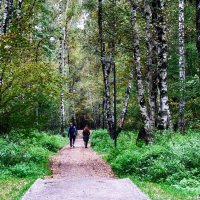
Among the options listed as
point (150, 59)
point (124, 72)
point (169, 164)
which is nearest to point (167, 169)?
point (169, 164)

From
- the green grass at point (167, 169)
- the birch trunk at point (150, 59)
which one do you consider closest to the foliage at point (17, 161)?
the green grass at point (167, 169)

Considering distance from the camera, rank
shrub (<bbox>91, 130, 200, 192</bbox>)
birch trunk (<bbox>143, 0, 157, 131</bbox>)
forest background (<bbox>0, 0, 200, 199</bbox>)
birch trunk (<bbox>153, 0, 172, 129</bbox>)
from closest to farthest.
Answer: shrub (<bbox>91, 130, 200, 192</bbox>), forest background (<bbox>0, 0, 200, 199</bbox>), birch trunk (<bbox>153, 0, 172, 129</bbox>), birch trunk (<bbox>143, 0, 157, 131</bbox>)

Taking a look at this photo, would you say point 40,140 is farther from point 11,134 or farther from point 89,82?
point 89,82

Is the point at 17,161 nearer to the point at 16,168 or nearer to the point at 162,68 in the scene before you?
the point at 16,168

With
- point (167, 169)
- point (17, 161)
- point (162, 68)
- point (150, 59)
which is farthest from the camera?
point (150, 59)

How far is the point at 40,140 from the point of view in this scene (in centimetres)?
3139

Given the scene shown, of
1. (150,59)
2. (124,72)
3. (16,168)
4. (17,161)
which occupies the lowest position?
(16,168)

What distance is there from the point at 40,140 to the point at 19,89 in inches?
509

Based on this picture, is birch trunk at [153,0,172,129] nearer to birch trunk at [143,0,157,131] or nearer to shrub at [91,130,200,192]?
birch trunk at [143,0,157,131]

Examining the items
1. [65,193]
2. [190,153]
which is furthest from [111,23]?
[65,193]

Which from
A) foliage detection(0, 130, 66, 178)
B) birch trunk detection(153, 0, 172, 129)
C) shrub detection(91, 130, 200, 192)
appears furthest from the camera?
birch trunk detection(153, 0, 172, 129)

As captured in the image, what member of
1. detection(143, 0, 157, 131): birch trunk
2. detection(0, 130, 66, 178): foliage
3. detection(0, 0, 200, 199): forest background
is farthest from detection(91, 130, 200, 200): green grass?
detection(143, 0, 157, 131): birch trunk

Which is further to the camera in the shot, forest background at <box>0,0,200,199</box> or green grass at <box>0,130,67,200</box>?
forest background at <box>0,0,200,199</box>

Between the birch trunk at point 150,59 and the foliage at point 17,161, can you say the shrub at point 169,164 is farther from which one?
the birch trunk at point 150,59
